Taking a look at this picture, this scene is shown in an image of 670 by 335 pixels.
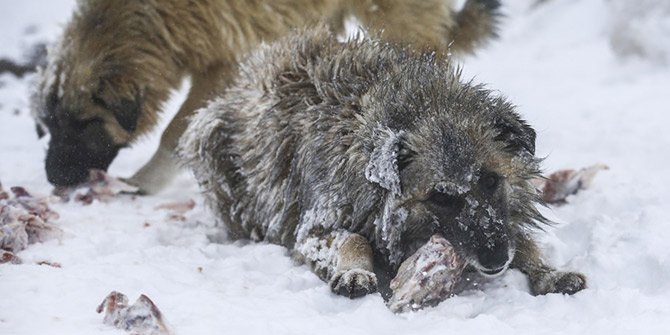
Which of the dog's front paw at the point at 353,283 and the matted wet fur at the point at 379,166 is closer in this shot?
the dog's front paw at the point at 353,283

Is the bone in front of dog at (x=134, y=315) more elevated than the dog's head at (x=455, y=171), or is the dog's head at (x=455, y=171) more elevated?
the dog's head at (x=455, y=171)

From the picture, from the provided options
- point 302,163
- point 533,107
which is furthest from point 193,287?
point 533,107

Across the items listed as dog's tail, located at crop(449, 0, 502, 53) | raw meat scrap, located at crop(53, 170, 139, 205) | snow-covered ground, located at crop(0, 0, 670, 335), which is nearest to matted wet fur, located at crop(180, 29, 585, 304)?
snow-covered ground, located at crop(0, 0, 670, 335)

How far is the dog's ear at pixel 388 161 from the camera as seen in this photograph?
3.66m

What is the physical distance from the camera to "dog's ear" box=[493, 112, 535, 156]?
3.93 metres

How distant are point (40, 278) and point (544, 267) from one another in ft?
6.89

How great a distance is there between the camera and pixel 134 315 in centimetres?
306

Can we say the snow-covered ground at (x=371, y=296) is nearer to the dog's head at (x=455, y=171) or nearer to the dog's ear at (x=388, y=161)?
the dog's head at (x=455, y=171)

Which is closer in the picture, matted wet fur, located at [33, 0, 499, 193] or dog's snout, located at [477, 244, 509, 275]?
dog's snout, located at [477, 244, 509, 275]

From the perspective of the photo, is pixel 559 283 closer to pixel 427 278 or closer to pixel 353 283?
pixel 427 278

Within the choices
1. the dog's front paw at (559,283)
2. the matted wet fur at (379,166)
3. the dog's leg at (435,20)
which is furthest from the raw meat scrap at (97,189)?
the dog's front paw at (559,283)

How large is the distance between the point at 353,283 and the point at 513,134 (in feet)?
3.48

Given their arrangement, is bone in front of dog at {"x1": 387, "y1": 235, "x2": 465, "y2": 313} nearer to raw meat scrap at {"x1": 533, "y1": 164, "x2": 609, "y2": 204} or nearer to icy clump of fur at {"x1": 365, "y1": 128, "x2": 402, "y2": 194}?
icy clump of fur at {"x1": 365, "y1": 128, "x2": 402, "y2": 194}

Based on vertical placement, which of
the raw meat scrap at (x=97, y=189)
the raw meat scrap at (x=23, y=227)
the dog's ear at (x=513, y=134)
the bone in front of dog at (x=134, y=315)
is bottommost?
the raw meat scrap at (x=23, y=227)
